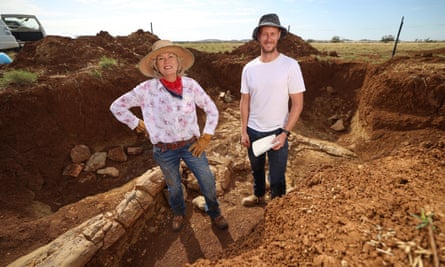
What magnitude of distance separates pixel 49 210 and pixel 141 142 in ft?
6.93

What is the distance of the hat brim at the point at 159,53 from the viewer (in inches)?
80.1

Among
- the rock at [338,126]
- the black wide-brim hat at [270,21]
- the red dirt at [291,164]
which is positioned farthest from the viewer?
the rock at [338,126]

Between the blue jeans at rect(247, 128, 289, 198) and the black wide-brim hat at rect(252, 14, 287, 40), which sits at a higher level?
the black wide-brim hat at rect(252, 14, 287, 40)

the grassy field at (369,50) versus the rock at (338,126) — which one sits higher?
the grassy field at (369,50)

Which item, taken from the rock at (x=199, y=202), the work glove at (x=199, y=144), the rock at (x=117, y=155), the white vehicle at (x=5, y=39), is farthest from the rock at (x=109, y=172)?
the white vehicle at (x=5, y=39)

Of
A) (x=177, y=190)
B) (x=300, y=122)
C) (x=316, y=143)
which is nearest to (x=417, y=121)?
(x=316, y=143)

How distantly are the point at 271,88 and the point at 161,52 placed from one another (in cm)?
113

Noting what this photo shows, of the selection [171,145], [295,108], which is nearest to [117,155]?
[171,145]

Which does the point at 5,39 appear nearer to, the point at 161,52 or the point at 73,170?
the point at 73,170

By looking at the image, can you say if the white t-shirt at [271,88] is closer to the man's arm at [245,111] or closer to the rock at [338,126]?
the man's arm at [245,111]

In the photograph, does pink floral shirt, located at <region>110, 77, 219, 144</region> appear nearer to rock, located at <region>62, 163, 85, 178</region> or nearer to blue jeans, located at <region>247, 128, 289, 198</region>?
blue jeans, located at <region>247, 128, 289, 198</region>

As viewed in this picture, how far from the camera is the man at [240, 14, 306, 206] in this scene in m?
2.03

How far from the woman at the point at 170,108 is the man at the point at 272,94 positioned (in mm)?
440

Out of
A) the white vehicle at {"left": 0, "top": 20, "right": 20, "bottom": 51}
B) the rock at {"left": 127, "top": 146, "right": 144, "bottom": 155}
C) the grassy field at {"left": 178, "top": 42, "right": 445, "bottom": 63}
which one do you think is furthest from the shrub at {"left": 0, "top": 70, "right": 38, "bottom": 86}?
the grassy field at {"left": 178, "top": 42, "right": 445, "bottom": 63}
